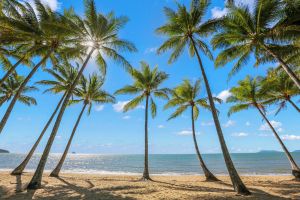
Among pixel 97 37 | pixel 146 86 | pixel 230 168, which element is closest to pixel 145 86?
pixel 146 86

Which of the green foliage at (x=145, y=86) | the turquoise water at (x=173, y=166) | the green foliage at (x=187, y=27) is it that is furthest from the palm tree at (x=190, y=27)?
the turquoise water at (x=173, y=166)

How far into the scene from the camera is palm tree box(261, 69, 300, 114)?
1658 centimetres

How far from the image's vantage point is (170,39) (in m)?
13.9

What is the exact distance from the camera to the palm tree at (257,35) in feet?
35.0

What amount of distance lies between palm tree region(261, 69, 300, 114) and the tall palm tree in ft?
46.3

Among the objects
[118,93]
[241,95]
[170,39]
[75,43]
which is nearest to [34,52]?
[75,43]

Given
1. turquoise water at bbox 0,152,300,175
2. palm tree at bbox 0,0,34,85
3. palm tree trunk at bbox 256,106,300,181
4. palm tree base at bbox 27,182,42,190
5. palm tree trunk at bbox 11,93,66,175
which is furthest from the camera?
turquoise water at bbox 0,152,300,175

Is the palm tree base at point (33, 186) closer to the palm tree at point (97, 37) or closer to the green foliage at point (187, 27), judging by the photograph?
the palm tree at point (97, 37)

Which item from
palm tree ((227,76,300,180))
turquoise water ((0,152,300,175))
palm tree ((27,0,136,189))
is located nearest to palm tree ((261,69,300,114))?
palm tree ((227,76,300,180))

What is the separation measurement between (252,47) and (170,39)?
4.94 metres

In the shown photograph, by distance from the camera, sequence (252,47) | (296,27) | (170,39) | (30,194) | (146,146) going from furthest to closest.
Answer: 1. (146,146)
2. (170,39)
3. (252,47)
4. (296,27)
5. (30,194)

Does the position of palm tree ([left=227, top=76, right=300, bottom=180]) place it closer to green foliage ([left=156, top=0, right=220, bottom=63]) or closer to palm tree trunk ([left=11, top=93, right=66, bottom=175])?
green foliage ([left=156, top=0, right=220, bottom=63])

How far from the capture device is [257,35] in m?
11.4

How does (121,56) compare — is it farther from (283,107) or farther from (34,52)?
(283,107)
